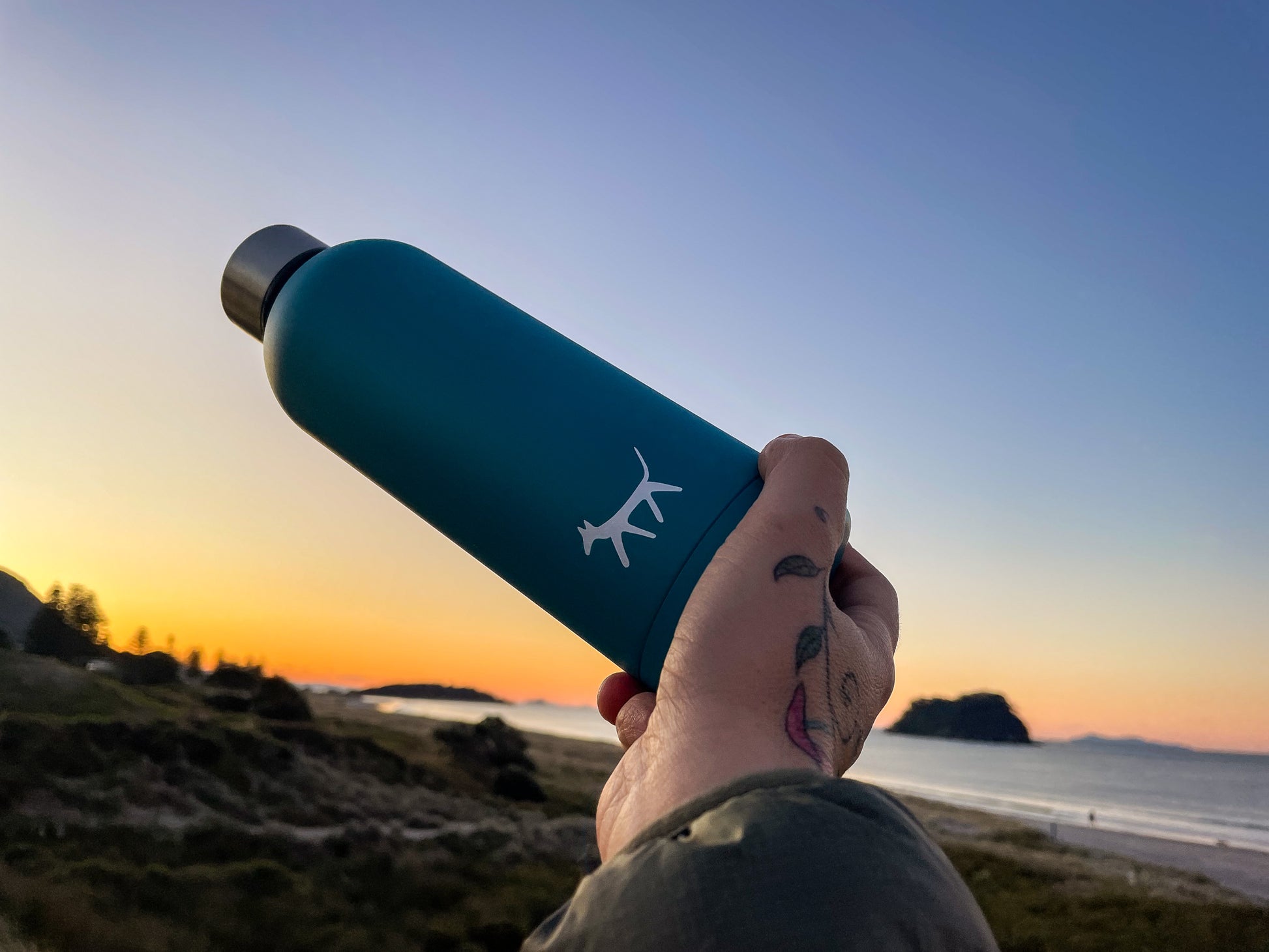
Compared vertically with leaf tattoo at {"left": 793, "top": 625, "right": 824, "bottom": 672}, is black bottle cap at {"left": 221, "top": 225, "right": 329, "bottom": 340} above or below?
above

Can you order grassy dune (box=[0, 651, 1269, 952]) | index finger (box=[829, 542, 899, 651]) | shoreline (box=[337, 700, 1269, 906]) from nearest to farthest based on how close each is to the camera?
index finger (box=[829, 542, 899, 651]), grassy dune (box=[0, 651, 1269, 952]), shoreline (box=[337, 700, 1269, 906])

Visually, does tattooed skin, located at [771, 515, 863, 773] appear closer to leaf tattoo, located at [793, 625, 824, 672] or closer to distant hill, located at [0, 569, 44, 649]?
leaf tattoo, located at [793, 625, 824, 672]

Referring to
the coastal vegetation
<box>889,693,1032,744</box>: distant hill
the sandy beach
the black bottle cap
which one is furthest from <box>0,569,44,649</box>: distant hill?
<box>889,693,1032,744</box>: distant hill

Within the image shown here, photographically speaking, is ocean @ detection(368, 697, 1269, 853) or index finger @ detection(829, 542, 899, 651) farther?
ocean @ detection(368, 697, 1269, 853)

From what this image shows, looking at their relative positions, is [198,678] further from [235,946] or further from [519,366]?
[519,366]

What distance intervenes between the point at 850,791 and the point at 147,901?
7.67 meters

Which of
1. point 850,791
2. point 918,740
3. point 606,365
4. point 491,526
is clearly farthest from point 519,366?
point 918,740

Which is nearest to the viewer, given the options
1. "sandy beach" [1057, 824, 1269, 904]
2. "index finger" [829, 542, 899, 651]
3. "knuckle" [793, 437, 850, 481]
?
"knuckle" [793, 437, 850, 481]

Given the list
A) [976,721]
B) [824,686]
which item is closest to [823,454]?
[824,686]

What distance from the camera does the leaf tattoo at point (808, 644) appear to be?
960 millimetres

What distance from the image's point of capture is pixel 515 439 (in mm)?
1486

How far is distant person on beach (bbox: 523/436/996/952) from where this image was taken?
0.62 m

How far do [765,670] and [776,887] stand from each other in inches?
12.5

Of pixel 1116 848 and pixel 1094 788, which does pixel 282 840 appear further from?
pixel 1094 788
